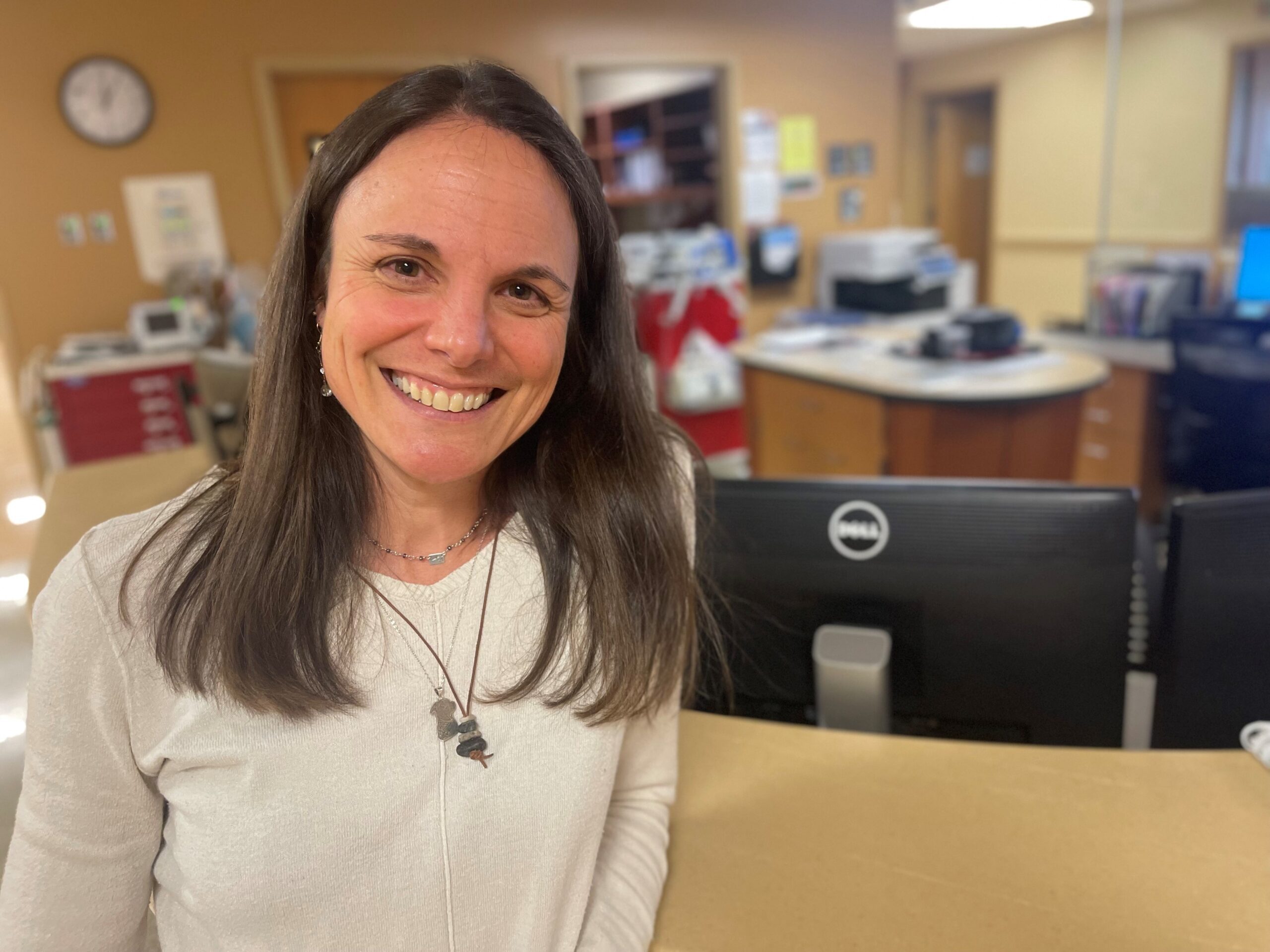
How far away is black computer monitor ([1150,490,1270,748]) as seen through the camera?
902mm

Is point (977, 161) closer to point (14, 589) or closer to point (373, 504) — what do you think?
point (14, 589)

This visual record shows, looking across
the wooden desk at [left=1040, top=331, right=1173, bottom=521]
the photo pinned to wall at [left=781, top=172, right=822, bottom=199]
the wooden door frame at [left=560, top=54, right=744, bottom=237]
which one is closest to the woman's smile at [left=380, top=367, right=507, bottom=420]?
the wooden desk at [left=1040, top=331, right=1173, bottom=521]

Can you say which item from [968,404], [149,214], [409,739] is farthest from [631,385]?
[149,214]

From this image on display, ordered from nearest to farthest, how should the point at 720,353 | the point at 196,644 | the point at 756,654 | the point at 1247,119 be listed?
1. the point at 196,644
2. the point at 756,654
3. the point at 720,353
4. the point at 1247,119

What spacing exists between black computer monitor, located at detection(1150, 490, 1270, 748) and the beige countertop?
2285 millimetres

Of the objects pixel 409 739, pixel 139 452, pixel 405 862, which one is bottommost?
pixel 139 452

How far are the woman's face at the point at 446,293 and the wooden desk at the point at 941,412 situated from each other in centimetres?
257

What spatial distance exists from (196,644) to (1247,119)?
7.85 metres

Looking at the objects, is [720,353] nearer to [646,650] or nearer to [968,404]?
[968,404]

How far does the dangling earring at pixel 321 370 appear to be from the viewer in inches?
34.1

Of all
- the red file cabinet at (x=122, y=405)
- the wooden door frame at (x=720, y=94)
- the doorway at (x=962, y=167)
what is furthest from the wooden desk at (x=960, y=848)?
the doorway at (x=962, y=167)

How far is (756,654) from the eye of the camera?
1091mm

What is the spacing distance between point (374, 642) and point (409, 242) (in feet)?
1.24

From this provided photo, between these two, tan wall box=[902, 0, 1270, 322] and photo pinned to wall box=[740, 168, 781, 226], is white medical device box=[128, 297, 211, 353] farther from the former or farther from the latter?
tan wall box=[902, 0, 1270, 322]
